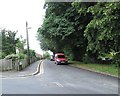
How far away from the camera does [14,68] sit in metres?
35.1

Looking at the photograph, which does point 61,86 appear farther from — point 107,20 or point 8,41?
point 8,41

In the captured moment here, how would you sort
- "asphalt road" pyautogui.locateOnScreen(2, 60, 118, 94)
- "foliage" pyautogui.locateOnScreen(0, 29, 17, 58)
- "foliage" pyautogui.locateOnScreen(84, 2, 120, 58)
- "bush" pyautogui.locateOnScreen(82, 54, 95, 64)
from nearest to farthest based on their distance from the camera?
"asphalt road" pyautogui.locateOnScreen(2, 60, 118, 94) → "foliage" pyautogui.locateOnScreen(84, 2, 120, 58) → "bush" pyautogui.locateOnScreen(82, 54, 95, 64) → "foliage" pyautogui.locateOnScreen(0, 29, 17, 58)

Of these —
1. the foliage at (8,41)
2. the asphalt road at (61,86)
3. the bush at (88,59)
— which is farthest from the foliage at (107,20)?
the foliage at (8,41)

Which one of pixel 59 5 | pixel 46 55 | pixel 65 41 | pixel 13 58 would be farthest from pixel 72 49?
pixel 46 55

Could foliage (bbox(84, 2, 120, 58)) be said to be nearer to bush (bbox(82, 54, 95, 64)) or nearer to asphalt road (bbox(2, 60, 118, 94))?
asphalt road (bbox(2, 60, 118, 94))

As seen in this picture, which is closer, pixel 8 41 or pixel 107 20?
pixel 107 20

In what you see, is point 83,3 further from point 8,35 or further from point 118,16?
point 8,35

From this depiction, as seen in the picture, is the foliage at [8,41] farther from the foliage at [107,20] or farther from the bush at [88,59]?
the foliage at [107,20]

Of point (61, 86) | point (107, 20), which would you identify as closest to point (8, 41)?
point (107, 20)

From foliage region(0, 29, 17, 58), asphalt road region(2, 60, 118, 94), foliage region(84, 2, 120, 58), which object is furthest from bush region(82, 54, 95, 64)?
asphalt road region(2, 60, 118, 94)

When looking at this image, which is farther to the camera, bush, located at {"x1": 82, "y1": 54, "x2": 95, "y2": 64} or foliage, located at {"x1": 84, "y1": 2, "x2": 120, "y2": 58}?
bush, located at {"x1": 82, "y1": 54, "x2": 95, "y2": 64}

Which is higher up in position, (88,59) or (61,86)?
(88,59)

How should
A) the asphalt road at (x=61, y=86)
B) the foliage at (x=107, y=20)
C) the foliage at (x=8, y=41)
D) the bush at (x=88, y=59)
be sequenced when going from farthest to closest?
the foliage at (x=8, y=41), the bush at (x=88, y=59), the foliage at (x=107, y=20), the asphalt road at (x=61, y=86)

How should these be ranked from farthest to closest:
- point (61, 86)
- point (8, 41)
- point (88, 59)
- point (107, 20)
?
point (8, 41) < point (88, 59) < point (107, 20) < point (61, 86)
